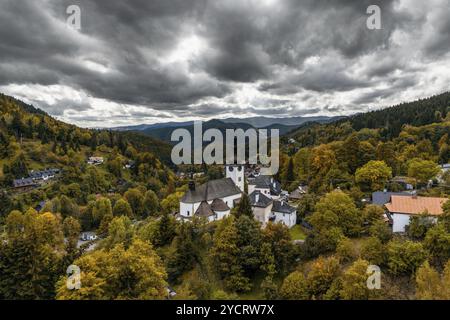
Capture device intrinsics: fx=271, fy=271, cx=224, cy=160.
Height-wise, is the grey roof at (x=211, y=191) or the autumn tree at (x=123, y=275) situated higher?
the grey roof at (x=211, y=191)

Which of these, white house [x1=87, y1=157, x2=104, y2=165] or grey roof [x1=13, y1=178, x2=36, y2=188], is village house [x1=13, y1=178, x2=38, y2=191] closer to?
grey roof [x1=13, y1=178, x2=36, y2=188]

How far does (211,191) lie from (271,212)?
10863mm

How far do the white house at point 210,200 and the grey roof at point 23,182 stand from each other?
8230 centimetres

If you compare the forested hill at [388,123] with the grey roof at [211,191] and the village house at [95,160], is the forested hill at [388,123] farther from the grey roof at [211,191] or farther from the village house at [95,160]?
the village house at [95,160]

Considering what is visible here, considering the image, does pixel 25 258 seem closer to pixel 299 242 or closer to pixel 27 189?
pixel 299 242

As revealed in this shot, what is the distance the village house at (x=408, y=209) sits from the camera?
29.8 metres

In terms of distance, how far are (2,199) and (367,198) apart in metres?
90.8

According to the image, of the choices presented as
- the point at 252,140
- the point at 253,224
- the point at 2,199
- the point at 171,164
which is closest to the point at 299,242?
the point at 253,224

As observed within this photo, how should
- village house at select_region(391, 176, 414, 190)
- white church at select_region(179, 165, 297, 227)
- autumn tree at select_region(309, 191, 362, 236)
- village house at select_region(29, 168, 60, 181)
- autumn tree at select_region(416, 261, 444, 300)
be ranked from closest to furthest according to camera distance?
1. autumn tree at select_region(416, 261, 444, 300)
2. autumn tree at select_region(309, 191, 362, 236)
3. white church at select_region(179, 165, 297, 227)
4. village house at select_region(391, 176, 414, 190)
5. village house at select_region(29, 168, 60, 181)

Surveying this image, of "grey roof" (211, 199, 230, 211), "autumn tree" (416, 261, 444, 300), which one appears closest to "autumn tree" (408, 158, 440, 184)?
"autumn tree" (416, 261, 444, 300)

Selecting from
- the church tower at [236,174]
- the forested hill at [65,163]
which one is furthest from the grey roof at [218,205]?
the forested hill at [65,163]

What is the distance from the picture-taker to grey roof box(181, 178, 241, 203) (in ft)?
145

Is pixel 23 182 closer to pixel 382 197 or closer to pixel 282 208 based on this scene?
pixel 282 208

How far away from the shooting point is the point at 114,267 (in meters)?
22.0
